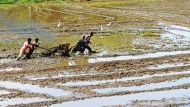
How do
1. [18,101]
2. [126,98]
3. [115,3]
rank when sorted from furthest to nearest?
1. [115,3]
2. [126,98]
3. [18,101]

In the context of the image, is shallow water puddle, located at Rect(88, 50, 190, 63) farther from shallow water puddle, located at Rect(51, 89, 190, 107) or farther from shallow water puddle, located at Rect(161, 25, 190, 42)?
shallow water puddle, located at Rect(51, 89, 190, 107)

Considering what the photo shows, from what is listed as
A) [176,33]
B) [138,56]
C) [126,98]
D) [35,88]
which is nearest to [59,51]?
[138,56]

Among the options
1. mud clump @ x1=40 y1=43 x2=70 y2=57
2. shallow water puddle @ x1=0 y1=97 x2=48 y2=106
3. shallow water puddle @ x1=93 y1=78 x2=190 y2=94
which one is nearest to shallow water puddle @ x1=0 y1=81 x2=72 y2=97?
shallow water puddle @ x1=0 y1=97 x2=48 y2=106

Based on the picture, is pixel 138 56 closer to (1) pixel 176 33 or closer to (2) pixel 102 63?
(2) pixel 102 63

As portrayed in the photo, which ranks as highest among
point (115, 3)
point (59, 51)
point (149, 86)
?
point (59, 51)

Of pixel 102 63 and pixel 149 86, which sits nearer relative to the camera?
pixel 149 86

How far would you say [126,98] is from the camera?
49.8 feet

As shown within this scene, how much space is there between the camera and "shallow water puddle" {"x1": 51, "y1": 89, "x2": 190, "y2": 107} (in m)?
14.6

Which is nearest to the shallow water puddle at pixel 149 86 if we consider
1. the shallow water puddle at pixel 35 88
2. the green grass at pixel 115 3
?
the shallow water puddle at pixel 35 88

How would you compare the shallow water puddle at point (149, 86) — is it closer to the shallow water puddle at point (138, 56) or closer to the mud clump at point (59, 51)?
the shallow water puddle at point (138, 56)

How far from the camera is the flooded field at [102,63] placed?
15.3m

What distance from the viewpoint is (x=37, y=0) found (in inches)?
1997

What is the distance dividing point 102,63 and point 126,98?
5.13 metres

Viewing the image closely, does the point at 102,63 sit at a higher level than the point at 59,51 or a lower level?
lower
